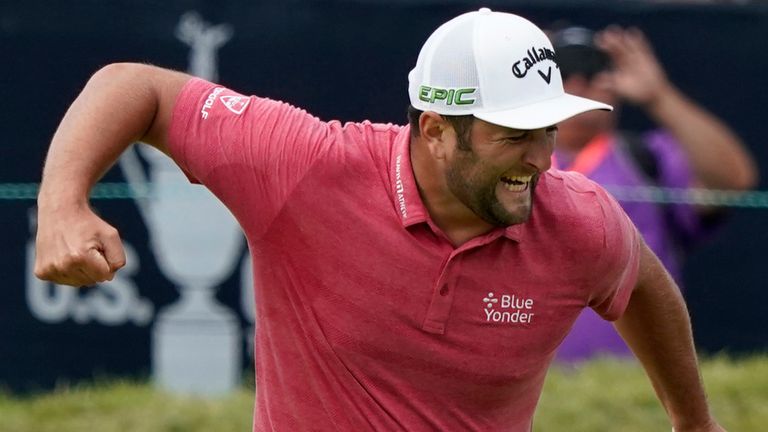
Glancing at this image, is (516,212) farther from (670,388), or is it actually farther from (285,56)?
(285,56)

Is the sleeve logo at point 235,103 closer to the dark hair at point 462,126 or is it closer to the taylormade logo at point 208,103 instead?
the taylormade logo at point 208,103

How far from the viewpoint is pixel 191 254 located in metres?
7.75

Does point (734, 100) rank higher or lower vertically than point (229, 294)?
higher

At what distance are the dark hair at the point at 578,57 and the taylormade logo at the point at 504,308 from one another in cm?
333

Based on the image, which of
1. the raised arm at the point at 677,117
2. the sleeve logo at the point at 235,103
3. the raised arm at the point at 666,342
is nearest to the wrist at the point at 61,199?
the sleeve logo at the point at 235,103

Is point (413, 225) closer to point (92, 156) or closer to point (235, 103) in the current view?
point (235, 103)

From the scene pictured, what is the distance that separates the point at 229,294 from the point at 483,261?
13.1 ft

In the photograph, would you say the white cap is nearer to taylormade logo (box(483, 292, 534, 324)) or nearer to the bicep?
taylormade logo (box(483, 292, 534, 324))

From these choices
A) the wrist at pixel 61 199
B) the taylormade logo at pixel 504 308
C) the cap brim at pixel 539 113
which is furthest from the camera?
the taylormade logo at pixel 504 308

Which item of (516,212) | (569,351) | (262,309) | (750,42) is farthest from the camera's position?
(750,42)

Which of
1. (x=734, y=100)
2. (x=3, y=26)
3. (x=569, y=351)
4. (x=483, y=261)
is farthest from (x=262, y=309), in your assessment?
(x=734, y=100)

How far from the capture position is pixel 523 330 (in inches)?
159

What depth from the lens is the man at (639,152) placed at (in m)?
7.29

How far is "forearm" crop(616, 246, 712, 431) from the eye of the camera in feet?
13.9
